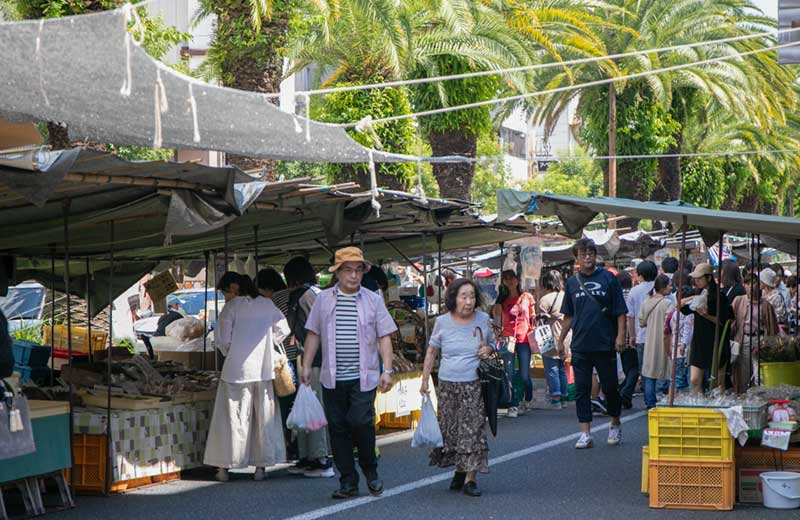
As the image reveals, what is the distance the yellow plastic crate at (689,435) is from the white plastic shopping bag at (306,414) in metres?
2.46

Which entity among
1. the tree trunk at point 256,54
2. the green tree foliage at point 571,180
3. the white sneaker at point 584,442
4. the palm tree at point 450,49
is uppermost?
the green tree foliage at point 571,180

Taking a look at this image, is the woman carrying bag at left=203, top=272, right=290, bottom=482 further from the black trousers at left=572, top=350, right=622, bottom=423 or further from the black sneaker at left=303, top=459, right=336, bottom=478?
the black trousers at left=572, top=350, right=622, bottom=423

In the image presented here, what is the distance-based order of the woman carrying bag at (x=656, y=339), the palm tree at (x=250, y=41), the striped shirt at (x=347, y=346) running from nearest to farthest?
the striped shirt at (x=347, y=346) < the woman carrying bag at (x=656, y=339) < the palm tree at (x=250, y=41)

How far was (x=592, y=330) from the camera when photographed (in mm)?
10938

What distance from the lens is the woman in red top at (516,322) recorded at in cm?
1442

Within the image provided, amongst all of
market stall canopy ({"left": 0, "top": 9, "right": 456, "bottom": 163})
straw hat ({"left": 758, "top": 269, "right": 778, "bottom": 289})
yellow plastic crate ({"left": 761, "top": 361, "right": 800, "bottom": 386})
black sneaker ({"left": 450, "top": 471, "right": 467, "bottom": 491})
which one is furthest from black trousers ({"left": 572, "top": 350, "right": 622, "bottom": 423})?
straw hat ({"left": 758, "top": 269, "right": 778, "bottom": 289})

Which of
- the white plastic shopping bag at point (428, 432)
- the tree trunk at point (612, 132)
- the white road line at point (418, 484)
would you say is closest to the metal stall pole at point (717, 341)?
the white road line at point (418, 484)

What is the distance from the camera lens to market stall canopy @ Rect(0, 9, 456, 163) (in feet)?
Result: 20.6

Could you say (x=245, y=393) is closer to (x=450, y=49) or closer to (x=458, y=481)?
(x=458, y=481)

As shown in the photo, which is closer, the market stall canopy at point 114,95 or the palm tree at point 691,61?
the market stall canopy at point 114,95

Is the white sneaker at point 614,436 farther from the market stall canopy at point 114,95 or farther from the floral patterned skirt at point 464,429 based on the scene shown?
the market stall canopy at point 114,95

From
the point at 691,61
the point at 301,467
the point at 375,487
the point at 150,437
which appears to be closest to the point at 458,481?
the point at 375,487

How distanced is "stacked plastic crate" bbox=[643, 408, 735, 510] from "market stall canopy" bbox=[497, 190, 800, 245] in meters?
1.66

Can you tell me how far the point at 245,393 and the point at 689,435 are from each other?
3.72m
